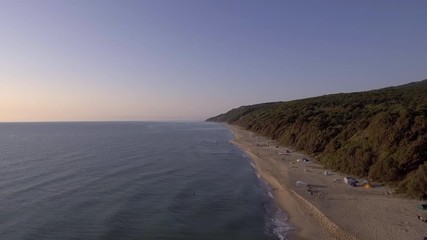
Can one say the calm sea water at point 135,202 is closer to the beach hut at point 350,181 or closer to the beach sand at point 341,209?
the beach sand at point 341,209

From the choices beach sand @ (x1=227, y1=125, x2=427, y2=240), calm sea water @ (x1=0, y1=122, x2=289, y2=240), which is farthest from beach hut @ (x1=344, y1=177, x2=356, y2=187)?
calm sea water @ (x1=0, y1=122, x2=289, y2=240)

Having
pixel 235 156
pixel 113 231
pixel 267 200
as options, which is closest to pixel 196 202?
pixel 267 200

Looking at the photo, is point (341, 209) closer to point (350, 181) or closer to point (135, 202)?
point (350, 181)

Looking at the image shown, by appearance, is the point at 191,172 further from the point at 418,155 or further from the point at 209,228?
the point at 418,155

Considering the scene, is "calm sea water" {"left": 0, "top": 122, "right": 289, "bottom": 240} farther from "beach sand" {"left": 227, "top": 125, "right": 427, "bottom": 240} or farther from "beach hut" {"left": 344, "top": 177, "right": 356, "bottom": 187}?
"beach hut" {"left": 344, "top": 177, "right": 356, "bottom": 187}

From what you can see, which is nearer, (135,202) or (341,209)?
(341,209)

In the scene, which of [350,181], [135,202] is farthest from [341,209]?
[135,202]

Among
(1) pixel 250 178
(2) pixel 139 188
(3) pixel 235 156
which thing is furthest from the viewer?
(3) pixel 235 156

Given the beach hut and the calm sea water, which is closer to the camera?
the calm sea water
